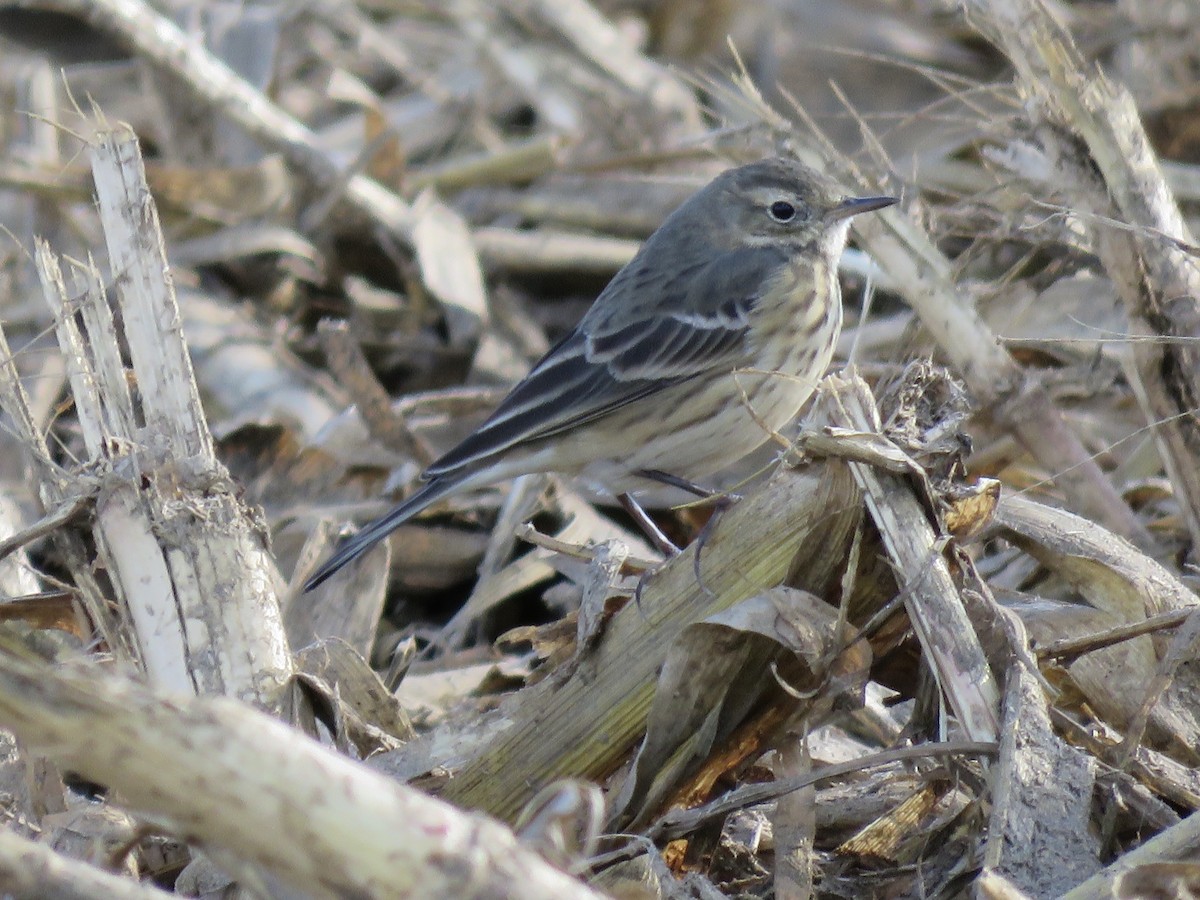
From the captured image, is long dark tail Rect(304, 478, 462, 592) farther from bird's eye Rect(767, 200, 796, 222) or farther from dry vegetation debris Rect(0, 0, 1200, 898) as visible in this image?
bird's eye Rect(767, 200, 796, 222)

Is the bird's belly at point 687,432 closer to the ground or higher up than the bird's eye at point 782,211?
closer to the ground

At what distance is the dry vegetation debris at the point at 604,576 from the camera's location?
2.74 m

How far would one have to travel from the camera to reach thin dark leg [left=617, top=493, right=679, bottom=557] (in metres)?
5.33

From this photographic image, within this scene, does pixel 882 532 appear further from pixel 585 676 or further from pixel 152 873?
pixel 152 873

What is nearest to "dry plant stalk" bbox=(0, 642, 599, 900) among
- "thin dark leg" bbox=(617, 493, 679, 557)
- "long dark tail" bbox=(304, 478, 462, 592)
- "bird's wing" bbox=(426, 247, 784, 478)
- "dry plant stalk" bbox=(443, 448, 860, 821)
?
"dry plant stalk" bbox=(443, 448, 860, 821)

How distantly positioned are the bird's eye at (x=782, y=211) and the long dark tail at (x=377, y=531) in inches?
65.2

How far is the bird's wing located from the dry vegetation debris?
1.30 feet

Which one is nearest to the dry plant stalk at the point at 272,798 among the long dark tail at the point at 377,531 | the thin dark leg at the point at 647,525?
the long dark tail at the point at 377,531

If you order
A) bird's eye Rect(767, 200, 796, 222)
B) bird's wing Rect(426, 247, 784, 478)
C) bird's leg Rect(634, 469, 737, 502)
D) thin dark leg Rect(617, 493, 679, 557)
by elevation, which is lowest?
thin dark leg Rect(617, 493, 679, 557)

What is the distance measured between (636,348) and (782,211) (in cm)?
77

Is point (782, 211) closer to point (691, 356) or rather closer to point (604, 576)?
point (691, 356)

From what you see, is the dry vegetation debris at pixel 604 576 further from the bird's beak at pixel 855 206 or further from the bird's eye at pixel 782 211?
the bird's eye at pixel 782 211

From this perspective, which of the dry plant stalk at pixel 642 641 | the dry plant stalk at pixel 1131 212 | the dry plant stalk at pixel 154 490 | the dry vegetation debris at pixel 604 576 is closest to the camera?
the dry vegetation debris at pixel 604 576

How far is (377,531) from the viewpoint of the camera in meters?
4.94
